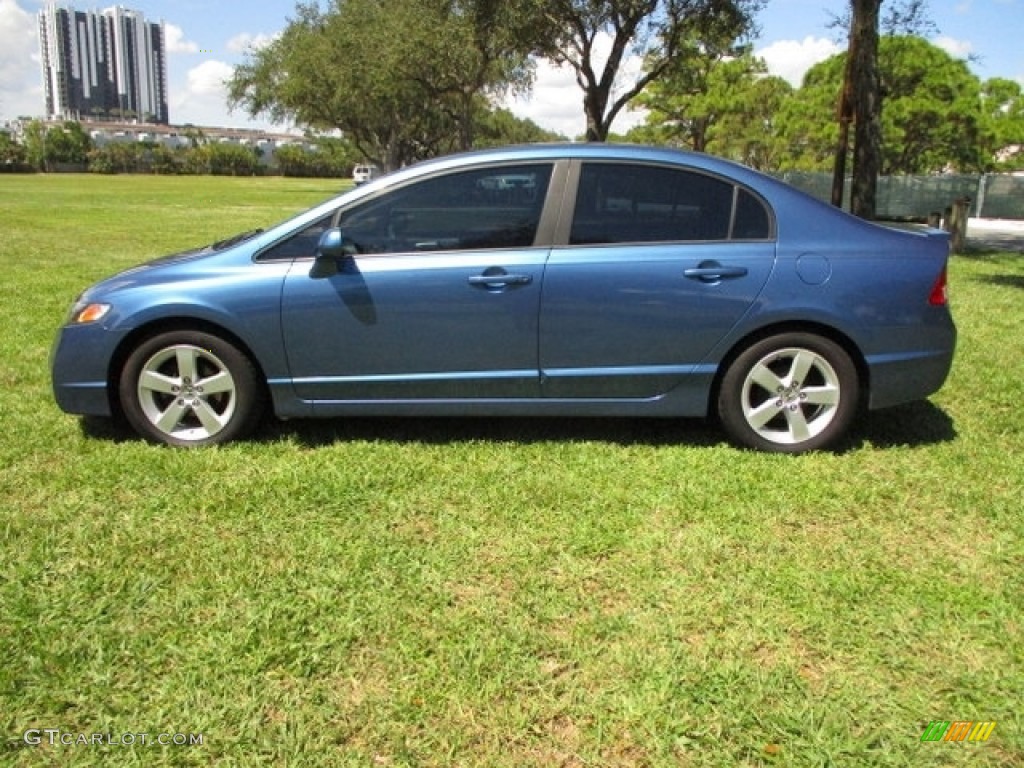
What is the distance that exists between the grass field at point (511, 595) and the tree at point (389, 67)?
19.6 metres

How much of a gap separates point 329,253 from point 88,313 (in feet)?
4.41

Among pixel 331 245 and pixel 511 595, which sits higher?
pixel 331 245

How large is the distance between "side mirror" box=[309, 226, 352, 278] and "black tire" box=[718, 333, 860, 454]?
2.05m

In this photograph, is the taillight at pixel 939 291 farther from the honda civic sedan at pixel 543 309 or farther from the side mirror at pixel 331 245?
the side mirror at pixel 331 245

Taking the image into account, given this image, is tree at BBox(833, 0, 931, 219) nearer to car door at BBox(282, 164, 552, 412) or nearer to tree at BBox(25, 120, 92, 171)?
car door at BBox(282, 164, 552, 412)

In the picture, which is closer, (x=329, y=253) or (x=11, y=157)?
(x=329, y=253)

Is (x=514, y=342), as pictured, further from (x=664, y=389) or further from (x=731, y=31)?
(x=731, y=31)

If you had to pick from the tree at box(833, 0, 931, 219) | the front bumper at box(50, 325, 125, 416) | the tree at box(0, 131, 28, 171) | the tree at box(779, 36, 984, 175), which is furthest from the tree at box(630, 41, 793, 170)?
the tree at box(0, 131, 28, 171)

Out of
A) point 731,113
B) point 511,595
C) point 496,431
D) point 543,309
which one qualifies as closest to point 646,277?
point 543,309

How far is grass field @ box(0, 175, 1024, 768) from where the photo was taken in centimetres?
231

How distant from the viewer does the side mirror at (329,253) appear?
4.02 m

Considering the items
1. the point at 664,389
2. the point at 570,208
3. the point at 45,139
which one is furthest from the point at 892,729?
the point at 45,139

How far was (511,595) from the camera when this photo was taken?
117 inches

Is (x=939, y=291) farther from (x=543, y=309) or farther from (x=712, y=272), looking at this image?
(x=543, y=309)
